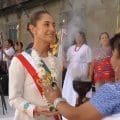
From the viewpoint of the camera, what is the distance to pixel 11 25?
2597 cm

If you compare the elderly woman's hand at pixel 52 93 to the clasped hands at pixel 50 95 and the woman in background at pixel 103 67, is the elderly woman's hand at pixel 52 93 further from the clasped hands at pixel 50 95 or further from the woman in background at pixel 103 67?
the woman in background at pixel 103 67

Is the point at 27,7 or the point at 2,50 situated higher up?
the point at 27,7

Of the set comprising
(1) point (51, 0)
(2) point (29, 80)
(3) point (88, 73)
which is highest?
(1) point (51, 0)

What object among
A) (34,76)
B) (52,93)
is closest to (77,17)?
(34,76)

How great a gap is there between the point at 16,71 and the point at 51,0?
1727cm

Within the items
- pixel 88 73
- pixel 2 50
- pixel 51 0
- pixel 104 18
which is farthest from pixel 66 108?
pixel 51 0

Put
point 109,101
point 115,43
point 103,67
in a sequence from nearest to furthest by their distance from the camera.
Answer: point 109,101 < point 115,43 < point 103,67

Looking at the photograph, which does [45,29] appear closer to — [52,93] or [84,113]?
[52,93]

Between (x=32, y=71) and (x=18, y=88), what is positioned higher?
(x=32, y=71)

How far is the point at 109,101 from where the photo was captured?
8.37 feet

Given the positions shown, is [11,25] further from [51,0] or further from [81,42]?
[81,42]

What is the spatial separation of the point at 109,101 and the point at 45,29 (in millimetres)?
1155

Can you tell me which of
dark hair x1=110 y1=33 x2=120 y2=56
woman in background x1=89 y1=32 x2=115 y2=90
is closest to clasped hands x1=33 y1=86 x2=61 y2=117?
dark hair x1=110 y1=33 x2=120 y2=56

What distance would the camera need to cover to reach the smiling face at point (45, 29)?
3.56m
